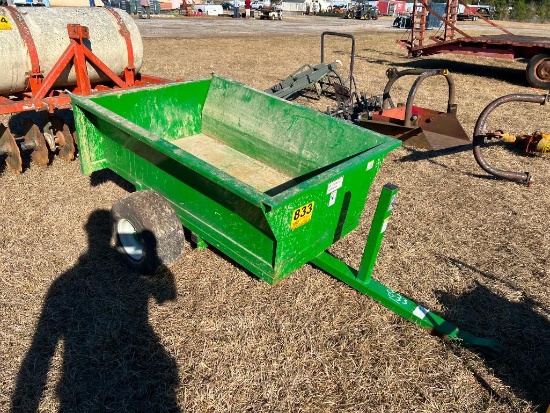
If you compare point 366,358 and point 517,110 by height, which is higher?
point 517,110

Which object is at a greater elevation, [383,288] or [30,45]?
[30,45]

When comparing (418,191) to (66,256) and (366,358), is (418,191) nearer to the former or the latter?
(366,358)

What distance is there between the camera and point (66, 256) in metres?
3.59

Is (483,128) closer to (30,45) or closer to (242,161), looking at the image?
(242,161)

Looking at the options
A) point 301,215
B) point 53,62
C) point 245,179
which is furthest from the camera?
point 53,62

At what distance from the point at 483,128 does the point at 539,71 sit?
7175mm

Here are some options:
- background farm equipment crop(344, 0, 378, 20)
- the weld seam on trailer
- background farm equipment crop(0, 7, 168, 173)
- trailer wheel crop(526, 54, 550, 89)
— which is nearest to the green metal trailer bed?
the weld seam on trailer

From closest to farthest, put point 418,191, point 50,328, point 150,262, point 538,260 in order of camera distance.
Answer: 1. point 50,328
2. point 150,262
3. point 538,260
4. point 418,191

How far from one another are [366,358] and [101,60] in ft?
15.1

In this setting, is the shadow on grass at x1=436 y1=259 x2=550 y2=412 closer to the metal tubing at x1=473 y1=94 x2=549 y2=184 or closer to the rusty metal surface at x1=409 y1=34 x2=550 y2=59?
the metal tubing at x1=473 y1=94 x2=549 y2=184

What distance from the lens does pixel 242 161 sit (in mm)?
4340

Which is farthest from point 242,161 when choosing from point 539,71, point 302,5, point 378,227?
point 302,5

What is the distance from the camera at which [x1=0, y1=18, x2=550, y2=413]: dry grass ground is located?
2555 millimetres

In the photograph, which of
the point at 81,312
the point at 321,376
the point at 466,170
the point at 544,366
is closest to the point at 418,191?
the point at 466,170
